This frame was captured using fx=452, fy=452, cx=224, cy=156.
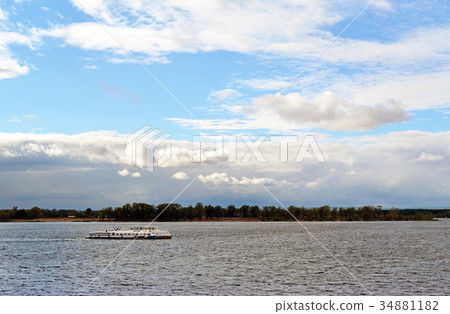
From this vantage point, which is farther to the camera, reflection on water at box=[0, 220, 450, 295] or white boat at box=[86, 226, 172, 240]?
white boat at box=[86, 226, 172, 240]

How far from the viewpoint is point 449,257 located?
89.9 m

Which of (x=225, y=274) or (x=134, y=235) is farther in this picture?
(x=134, y=235)

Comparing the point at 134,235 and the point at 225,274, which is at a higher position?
the point at 225,274

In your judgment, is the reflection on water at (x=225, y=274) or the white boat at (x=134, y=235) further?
the white boat at (x=134, y=235)

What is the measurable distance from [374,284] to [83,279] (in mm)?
37266
